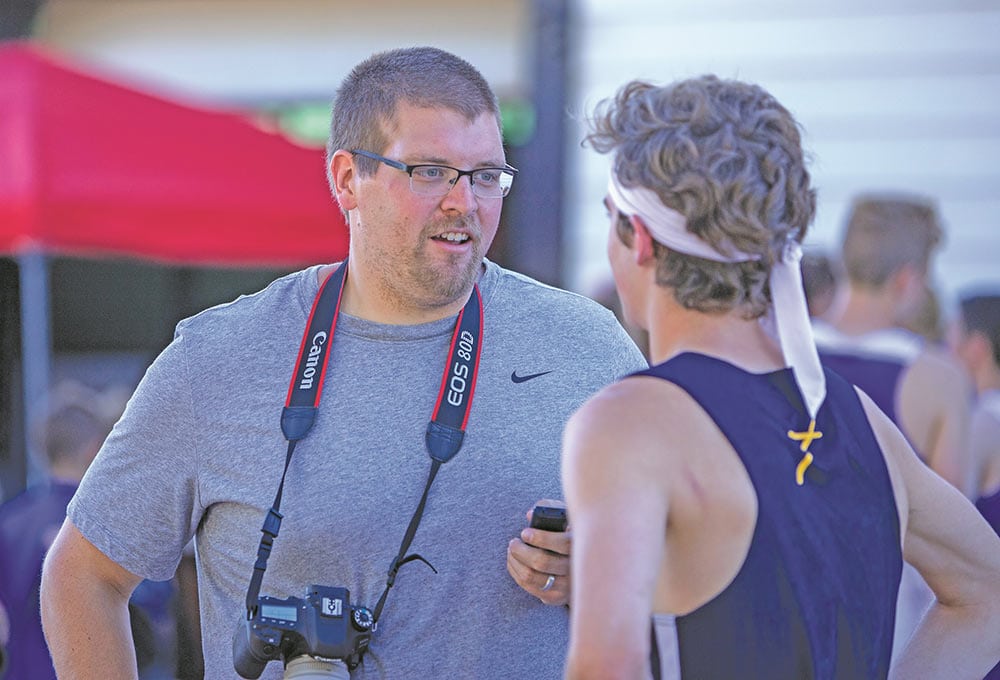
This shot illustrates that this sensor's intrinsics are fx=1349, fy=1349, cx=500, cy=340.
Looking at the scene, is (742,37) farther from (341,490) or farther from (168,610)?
(341,490)

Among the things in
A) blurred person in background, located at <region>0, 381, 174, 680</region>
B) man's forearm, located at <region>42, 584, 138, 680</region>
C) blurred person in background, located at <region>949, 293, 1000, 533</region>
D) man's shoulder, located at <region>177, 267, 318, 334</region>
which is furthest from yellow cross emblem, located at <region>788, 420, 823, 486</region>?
blurred person in background, located at <region>0, 381, 174, 680</region>

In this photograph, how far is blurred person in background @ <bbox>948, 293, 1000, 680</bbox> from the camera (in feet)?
14.2

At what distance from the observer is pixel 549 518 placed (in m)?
2.25

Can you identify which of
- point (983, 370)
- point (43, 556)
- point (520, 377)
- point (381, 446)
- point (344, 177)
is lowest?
point (43, 556)

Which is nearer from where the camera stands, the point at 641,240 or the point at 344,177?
the point at 641,240

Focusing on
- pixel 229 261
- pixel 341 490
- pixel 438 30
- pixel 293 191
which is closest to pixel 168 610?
pixel 229 261

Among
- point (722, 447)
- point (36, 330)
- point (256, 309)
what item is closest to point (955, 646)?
point (722, 447)

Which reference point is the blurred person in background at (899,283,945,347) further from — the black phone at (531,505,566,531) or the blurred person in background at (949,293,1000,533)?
the black phone at (531,505,566,531)

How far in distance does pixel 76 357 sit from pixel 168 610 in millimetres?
4802

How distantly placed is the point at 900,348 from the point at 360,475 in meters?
2.59

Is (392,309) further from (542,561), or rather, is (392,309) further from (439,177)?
(542,561)

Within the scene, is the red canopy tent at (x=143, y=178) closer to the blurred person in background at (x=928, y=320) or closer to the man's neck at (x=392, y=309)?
the blurred person in background at (x=928, y=320)

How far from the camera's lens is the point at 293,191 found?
6391 millimetres

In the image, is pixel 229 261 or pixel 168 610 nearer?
pixel 168 610
